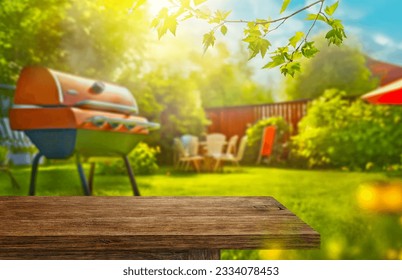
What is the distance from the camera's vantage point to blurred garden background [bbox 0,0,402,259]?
3722 millimetres

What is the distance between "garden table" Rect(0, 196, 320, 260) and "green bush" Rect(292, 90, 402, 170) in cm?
604

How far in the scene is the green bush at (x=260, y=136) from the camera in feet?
29.2

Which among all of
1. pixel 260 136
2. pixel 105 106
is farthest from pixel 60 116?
pixel 260 136

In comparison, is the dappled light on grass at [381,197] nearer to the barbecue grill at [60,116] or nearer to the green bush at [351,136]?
the green bush at [351,136]

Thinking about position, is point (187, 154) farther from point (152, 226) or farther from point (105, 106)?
point (152, 226)

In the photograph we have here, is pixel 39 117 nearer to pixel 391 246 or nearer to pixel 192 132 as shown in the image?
pixel 391 246

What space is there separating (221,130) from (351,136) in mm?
3544

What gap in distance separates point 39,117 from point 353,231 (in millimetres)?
2196

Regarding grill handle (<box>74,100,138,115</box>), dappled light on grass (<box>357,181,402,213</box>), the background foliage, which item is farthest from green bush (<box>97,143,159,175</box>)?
the background foliage

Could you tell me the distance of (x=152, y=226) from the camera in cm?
92

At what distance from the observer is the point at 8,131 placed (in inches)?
201

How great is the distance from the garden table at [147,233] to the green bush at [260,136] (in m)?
7.88

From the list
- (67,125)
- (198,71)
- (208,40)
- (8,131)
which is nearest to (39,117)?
(67,125)

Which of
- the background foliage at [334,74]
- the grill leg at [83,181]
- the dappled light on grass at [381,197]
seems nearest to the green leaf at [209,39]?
the grill leg at [83,181]
